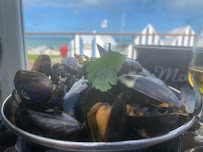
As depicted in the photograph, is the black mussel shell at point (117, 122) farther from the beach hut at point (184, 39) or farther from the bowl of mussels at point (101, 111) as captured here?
the beach hut at point (184, 39)

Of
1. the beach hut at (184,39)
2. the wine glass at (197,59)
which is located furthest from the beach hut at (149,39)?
the wine glass at (197,59)

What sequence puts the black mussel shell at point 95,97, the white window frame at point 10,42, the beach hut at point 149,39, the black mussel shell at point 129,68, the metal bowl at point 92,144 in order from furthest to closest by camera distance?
the beach hut at point 149,39, the white window frame at point 10,42, the black mussel shell at point 129,68, the black mussel shell at point 95,97, the metal bowl at point 92,144

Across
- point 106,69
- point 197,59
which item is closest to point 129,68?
point 106,69

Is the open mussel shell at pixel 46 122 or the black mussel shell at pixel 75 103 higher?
the black mussel shell at pixel 75 103

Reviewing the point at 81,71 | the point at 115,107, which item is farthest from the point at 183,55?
the point at 115,107

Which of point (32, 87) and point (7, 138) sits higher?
point (32, 87)

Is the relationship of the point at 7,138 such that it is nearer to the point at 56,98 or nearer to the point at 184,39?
the point at 56,98

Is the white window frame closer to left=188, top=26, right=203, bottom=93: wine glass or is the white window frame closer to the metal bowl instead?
the metal bowl

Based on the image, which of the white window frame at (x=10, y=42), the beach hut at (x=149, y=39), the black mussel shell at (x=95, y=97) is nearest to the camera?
the black mussel shell at (x=95, y=97)

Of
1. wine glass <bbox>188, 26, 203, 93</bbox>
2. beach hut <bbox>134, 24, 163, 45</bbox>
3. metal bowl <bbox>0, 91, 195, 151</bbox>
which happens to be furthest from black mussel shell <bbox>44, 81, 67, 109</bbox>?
beach hut <bbox>134, 24, 163, 45</bbox>
